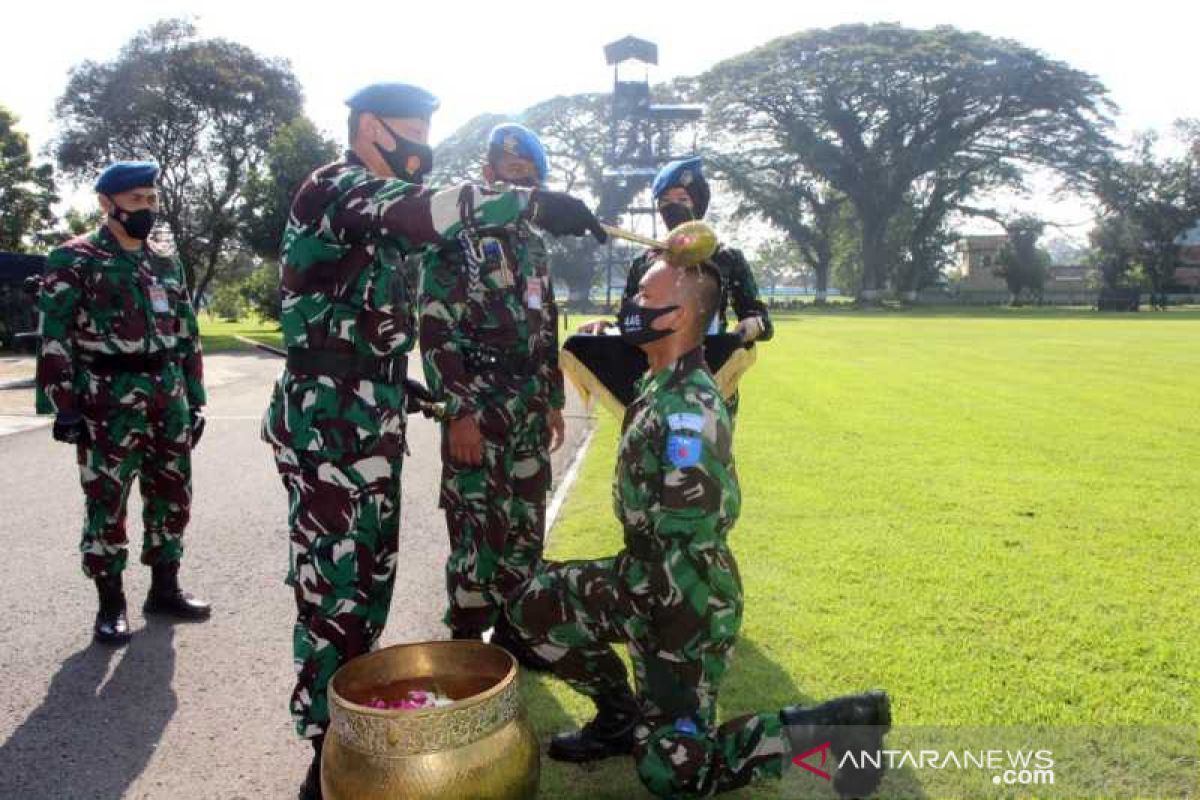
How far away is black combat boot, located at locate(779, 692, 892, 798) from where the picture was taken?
2.90 metres

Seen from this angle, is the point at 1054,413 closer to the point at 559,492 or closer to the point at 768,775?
the point at 559,492

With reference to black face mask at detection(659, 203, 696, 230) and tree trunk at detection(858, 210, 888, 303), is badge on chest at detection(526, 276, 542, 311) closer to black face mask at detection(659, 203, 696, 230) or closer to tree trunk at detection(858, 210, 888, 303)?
black face mask at detection(659, 203, 696, 230)

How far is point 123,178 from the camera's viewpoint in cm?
451

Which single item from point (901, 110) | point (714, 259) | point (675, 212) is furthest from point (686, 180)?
point (901, 110)

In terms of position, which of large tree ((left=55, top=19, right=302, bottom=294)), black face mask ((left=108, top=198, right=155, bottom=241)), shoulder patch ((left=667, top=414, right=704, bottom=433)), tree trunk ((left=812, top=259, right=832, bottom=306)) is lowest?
shoulder patch ((left=667, top=414, right=704, bottom=433))

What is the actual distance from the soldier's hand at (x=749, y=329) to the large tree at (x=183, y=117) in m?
34.2

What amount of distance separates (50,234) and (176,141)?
338 inches

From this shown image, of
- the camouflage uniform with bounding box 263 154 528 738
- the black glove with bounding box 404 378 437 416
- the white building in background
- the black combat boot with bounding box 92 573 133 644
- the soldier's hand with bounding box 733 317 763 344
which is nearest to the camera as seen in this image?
the camouflage uniform with bounding box 263 154 528 738

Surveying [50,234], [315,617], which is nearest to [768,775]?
[315,617]

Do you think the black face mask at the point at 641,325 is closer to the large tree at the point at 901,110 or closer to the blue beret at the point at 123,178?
the blue beret at the point at 123,178

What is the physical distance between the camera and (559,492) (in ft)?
24.8

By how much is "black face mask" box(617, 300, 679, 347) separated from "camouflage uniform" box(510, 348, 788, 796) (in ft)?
0.40

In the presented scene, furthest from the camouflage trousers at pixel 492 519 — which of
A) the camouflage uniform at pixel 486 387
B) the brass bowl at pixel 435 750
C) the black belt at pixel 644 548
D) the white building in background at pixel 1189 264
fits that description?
the white building in background at pixel 1189 264

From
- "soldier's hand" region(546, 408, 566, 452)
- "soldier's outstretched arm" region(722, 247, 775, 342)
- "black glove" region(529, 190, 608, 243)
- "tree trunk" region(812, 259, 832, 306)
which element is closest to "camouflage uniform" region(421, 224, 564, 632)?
"soldier's hand" region(546, 408, 566, 452)
